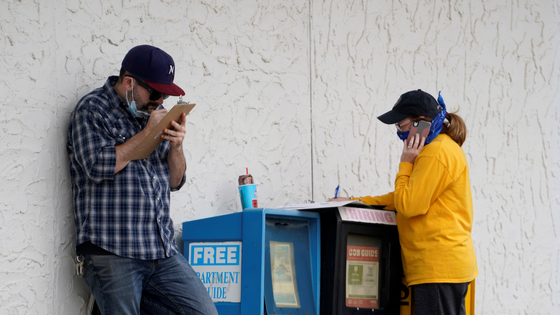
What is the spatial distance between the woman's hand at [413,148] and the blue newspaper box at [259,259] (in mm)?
586

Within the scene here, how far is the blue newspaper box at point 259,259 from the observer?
309cm

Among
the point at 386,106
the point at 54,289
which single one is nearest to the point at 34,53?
the point at 54,289

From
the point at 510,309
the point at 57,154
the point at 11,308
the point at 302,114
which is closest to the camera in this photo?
the point at 11,308

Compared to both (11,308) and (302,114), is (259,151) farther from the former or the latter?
(11,308)

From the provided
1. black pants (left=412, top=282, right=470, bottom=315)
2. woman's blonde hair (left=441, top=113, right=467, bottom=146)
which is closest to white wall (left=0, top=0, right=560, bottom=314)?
woman's blonde hair (left=441, top=113, right=467, bottom=146)

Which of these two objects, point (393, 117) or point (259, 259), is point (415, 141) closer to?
point (393, 117)

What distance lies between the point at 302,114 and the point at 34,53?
1.86 meters

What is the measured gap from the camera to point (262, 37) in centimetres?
400

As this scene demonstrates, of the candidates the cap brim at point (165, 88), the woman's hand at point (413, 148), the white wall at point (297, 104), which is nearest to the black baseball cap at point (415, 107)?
the woman's hand at point (413, 148)

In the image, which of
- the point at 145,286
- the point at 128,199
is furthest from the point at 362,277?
the point at 128,199

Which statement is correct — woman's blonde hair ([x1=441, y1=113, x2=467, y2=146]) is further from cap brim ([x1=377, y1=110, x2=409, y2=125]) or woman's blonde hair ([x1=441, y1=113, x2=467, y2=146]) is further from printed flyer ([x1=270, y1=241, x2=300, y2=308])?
printed flyer ([x1=270, y1=241, x2=300, y2=308])

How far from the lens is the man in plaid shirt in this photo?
2670mm

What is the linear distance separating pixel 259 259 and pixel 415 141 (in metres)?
1.06

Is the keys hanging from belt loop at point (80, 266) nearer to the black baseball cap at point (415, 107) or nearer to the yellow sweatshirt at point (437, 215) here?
the yellow sweatshirt at point (437, 215)
